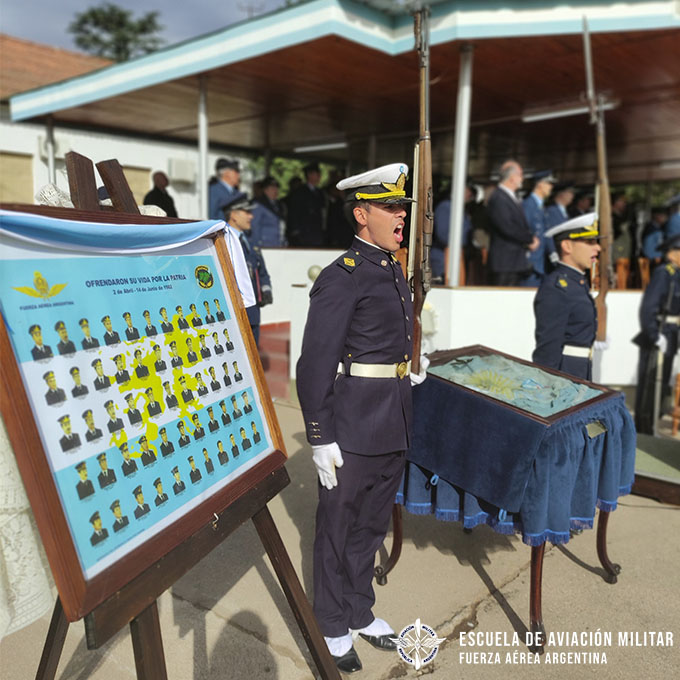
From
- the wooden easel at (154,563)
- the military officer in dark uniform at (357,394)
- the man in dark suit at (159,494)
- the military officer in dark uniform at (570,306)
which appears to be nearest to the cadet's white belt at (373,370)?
the military officer in dark uniform at (357,394)

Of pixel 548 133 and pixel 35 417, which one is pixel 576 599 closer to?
pixel 35 417

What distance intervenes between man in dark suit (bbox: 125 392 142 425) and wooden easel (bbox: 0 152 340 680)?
0.28 m

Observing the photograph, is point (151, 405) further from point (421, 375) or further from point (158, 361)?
point (421, 375)

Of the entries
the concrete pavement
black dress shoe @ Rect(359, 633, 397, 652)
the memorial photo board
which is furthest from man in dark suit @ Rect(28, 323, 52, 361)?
black dress shoe @ Rect(359, 633, 397, 652)

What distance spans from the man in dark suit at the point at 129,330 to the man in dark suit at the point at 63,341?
174 millimetres

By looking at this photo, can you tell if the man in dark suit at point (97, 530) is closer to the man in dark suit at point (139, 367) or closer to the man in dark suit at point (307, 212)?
the man in dark suit at point (139, 367)

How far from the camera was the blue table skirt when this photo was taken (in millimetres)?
2373

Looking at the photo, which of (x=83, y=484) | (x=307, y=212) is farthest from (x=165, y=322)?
(x=307, y=212)

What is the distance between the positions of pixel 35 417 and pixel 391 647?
185cm

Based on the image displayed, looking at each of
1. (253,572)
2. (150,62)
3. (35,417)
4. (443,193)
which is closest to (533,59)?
(443,193)

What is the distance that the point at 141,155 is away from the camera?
42.9ft

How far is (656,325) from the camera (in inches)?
210

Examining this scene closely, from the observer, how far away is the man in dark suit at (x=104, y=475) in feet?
4.34

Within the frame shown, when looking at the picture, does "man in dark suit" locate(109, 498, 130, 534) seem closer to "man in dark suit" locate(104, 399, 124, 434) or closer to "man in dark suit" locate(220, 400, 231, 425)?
"man in dark suit" locate(104, 399, 124, 434)
